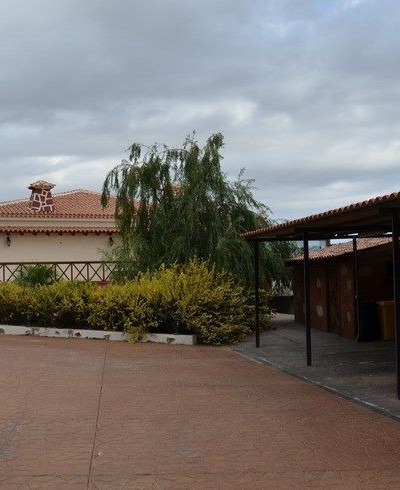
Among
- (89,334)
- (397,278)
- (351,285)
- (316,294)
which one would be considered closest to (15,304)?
(89,334)

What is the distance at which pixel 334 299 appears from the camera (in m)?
16.5

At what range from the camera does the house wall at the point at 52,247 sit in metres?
28.6

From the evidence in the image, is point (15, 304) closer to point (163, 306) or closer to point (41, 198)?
point (163, 306)

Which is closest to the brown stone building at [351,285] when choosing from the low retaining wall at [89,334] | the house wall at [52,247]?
the low retaining wall at [89,334]

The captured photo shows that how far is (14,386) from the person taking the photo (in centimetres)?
957

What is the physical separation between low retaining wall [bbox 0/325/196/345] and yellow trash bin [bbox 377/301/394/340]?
13.7 ft

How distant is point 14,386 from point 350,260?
27.8 ft

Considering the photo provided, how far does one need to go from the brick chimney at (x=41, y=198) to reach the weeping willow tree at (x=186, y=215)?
48.3 feet

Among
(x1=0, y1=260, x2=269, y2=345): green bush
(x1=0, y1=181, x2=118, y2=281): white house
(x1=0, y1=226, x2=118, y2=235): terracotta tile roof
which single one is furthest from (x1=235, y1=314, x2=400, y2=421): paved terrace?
(x1=0, y1=226, x2=118, y2=235): terracotta tile roof

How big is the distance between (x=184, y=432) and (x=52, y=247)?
75.4 ft

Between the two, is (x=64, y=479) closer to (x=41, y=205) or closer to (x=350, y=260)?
(x=350, y=260)

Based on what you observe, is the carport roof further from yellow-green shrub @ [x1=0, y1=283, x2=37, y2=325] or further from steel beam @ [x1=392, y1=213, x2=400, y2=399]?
yellow-green shrub @ [x1=0, y1=283, x2=37, y2=325]

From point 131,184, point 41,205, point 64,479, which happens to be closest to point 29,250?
point 41,205

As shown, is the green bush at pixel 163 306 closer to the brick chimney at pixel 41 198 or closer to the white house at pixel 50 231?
the white house at pixel 50 231
